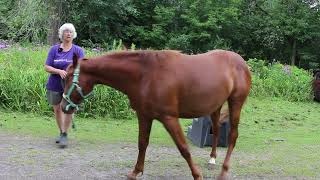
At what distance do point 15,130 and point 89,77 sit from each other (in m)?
3.41

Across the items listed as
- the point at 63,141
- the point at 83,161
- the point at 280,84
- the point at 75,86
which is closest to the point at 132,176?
the point at 83,161

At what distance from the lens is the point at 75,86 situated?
506cm

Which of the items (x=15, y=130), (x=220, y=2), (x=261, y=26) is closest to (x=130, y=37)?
(x=220, y=2)

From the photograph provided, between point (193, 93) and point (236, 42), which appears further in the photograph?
point (236, 42)

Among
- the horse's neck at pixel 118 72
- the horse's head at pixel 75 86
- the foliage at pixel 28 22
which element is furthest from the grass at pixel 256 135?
the foliage at pixel 28 22

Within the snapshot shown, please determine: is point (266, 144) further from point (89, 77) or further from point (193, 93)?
point (89, 77)

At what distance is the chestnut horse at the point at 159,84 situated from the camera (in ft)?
16.1

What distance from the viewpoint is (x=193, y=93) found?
16.7 ft

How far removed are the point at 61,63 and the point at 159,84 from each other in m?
2.29

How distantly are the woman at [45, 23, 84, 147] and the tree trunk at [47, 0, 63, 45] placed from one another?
1128 centimetres

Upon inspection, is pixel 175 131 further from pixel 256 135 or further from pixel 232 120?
pixel 256 135

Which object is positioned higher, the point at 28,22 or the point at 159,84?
the point at 28,22

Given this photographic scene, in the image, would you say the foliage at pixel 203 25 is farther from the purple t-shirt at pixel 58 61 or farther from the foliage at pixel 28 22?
the purple t-shirt at pixel 58 61

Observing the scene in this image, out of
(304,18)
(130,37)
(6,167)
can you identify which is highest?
(304,18)
